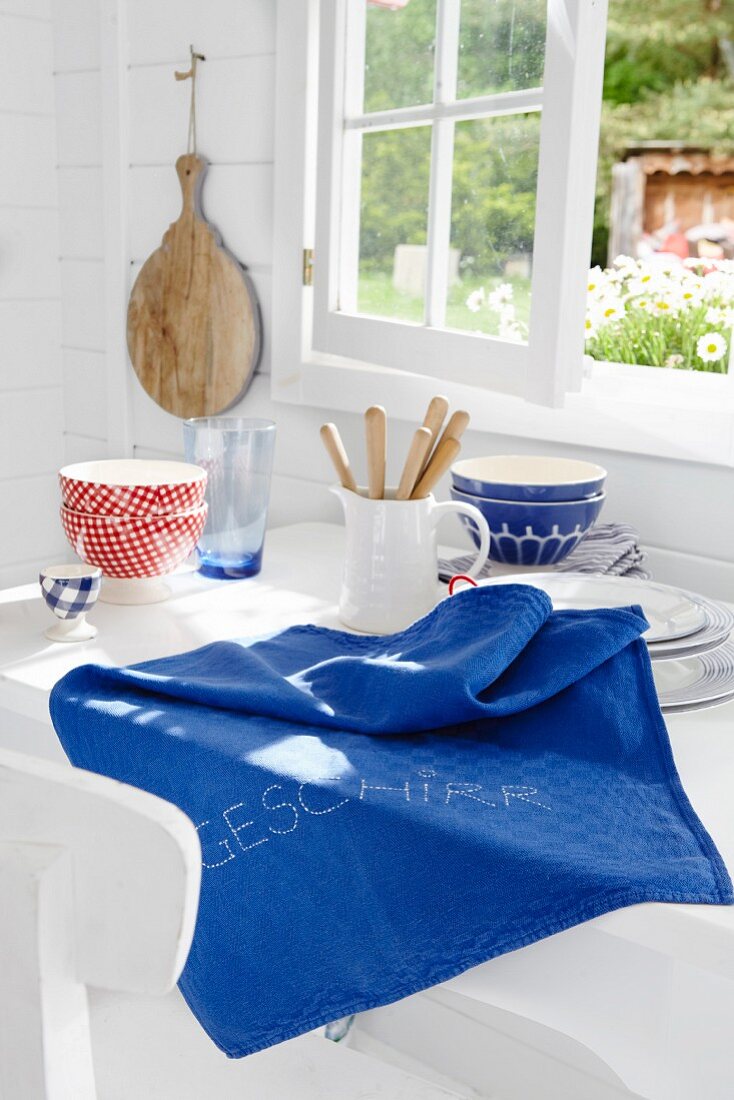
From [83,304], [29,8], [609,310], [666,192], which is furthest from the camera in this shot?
[666,192]

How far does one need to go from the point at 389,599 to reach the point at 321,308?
2.20ft

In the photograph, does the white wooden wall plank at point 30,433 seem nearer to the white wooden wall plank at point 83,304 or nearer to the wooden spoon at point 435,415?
the white wooden wall plank at point 83,304

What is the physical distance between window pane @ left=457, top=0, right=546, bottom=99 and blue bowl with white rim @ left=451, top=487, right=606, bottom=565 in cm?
51

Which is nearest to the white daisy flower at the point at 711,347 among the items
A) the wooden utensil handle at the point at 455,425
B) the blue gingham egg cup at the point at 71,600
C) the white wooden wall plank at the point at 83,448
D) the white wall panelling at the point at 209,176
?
the white wall panelling at the point at 209,176

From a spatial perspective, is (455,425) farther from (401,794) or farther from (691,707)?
(401,794)

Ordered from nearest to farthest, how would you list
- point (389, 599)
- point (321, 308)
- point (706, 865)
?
point (706, 865) → point (389, 599) → point (321, 308)

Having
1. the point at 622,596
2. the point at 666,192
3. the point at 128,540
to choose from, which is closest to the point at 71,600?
the point at 128,540

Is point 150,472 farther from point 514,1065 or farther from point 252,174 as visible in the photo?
point 514,1065

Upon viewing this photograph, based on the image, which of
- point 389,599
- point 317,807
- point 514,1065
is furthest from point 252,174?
point 514,1065

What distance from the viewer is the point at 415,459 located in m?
1.18

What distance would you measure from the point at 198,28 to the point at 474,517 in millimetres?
1058

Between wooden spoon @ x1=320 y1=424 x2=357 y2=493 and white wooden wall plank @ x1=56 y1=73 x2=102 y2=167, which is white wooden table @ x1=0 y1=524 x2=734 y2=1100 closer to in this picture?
wooden spoon @ x1=320 y1=424 x2=357 y2=493

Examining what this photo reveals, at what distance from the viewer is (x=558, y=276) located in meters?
1.37

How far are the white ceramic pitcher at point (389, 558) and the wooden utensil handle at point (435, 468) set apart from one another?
0.01 metres
